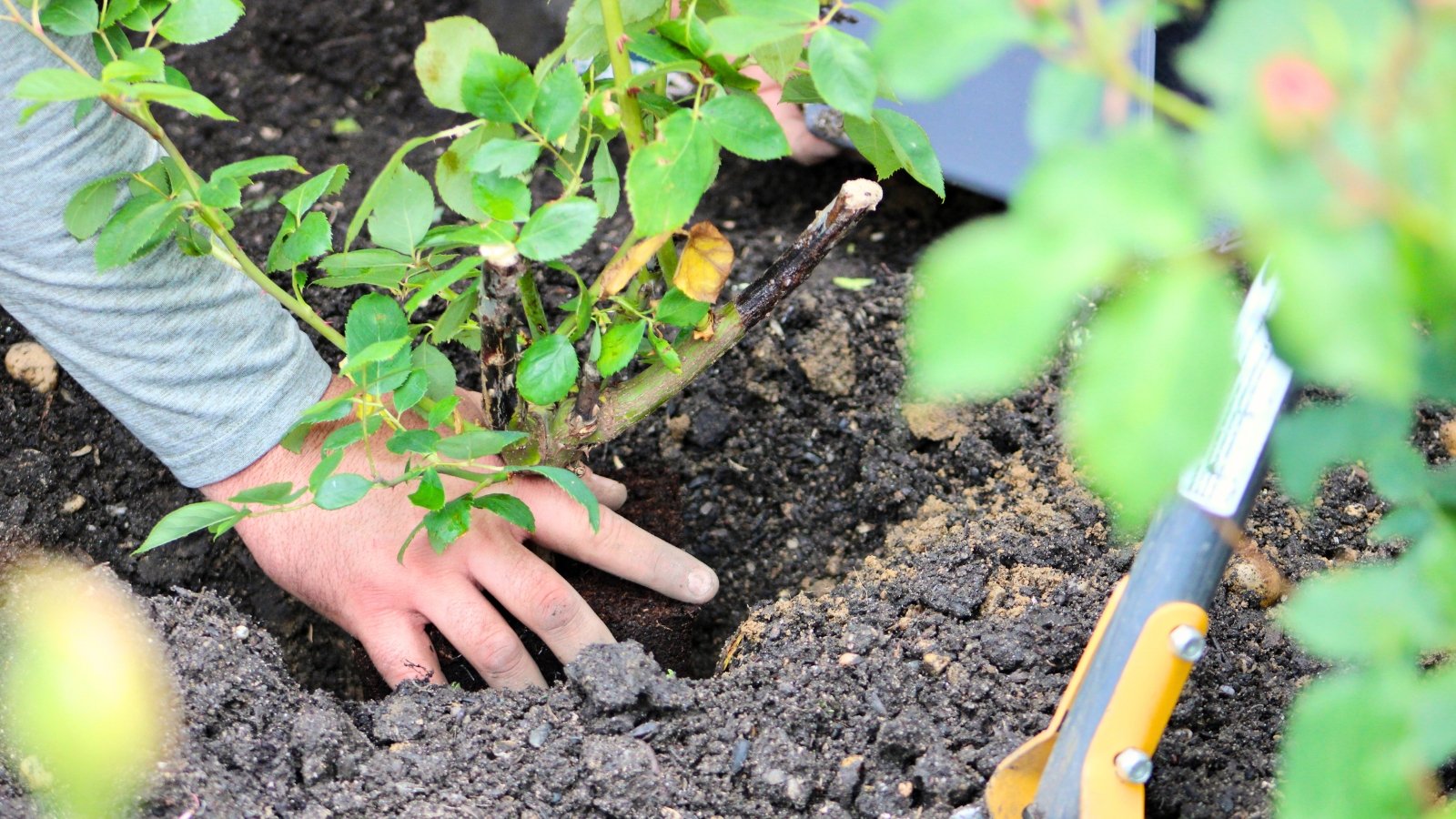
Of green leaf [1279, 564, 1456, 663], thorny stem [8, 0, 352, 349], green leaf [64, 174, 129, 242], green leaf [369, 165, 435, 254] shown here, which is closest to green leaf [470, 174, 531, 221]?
green leaf [369, 165, 435, 254]

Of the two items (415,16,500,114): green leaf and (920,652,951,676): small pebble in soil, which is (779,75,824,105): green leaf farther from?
(920,652,951,676): small pebble in soil

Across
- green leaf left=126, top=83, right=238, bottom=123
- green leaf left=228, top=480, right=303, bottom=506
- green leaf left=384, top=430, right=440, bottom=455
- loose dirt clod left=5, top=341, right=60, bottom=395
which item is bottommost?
loose dirt clod left=5, top=341, right=60, bottom=395

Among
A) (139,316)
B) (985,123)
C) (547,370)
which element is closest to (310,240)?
(547,370)

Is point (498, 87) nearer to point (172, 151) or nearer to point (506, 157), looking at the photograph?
point (506, 157)

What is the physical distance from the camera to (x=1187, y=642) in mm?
743

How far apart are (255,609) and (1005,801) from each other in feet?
3.24

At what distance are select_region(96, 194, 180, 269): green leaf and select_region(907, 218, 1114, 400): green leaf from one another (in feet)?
2.58

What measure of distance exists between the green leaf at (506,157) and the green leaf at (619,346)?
21 cm

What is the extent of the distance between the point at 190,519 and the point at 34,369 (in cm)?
73

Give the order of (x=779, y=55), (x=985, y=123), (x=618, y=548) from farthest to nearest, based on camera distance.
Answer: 1. (x=985, y=123)
2. (x=618, y=548)
3. (x=779, y=55)

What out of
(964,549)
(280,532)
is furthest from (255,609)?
(964,549)

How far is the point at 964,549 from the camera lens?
1.20 meters

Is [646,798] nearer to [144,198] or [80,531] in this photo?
[144,198]

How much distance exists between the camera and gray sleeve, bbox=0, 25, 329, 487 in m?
1.13
